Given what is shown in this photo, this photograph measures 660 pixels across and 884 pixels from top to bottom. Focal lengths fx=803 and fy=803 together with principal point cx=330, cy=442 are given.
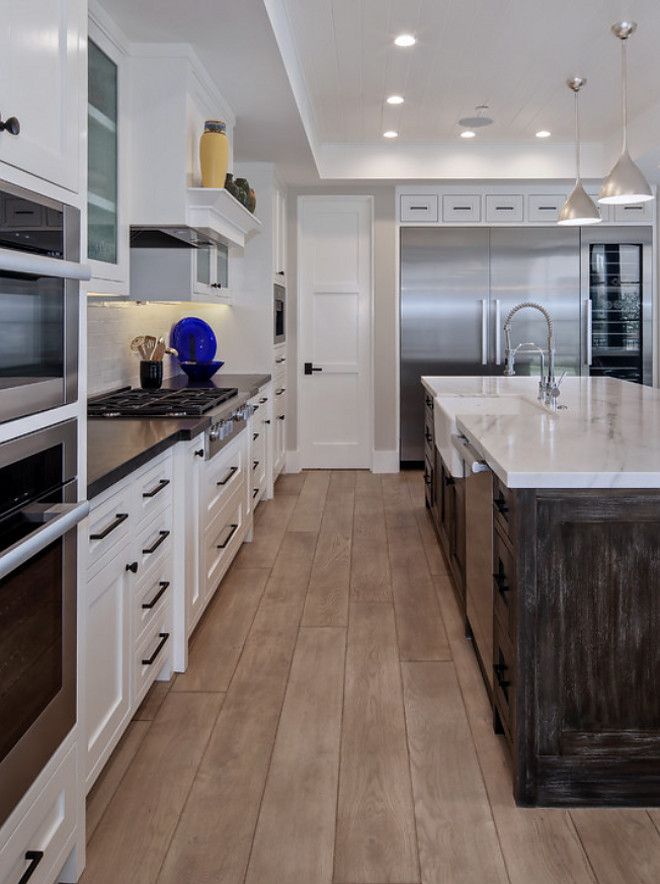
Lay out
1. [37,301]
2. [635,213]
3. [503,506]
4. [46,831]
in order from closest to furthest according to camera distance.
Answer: [37,301]
[46,831]
[503,506]
[635,213]

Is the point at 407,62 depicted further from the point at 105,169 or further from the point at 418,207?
the point at 418,207

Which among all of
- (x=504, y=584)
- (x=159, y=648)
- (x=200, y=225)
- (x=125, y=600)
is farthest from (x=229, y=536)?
(x=504, y=584)

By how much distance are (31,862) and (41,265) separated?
1.06 m

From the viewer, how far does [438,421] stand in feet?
12.3

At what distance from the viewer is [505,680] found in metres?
2.20

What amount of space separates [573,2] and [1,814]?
384cm

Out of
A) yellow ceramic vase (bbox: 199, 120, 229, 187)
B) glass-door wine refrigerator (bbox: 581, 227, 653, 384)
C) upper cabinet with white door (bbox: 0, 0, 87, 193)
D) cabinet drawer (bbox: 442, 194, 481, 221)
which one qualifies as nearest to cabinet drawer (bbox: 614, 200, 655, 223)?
glass-door wine refrigerator (bbox: 581, 227, 653, 384)

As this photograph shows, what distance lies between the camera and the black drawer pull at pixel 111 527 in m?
1.90

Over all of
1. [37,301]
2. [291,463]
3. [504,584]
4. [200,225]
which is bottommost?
[504,584]

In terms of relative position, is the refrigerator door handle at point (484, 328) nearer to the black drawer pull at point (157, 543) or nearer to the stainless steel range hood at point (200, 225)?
the stainless steel range hood at point (200, 225)

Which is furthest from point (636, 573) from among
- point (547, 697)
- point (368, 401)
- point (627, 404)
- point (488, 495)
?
point (368, 401)

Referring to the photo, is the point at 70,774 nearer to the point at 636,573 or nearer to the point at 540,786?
the point at 540,786

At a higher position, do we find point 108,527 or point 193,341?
point 193,341

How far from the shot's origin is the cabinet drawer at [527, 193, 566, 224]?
6.74 m
